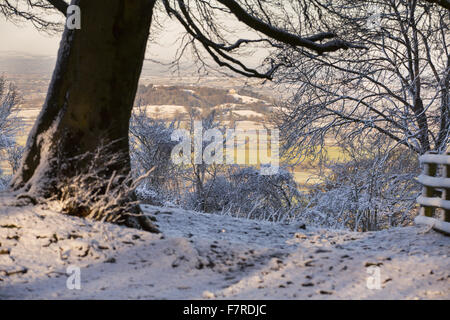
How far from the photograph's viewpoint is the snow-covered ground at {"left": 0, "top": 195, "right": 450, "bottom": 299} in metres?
4.36

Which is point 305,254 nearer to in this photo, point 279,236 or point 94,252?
point 279,236

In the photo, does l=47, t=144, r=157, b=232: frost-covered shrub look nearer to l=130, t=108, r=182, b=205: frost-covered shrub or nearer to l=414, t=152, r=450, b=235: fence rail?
l=414, t=152, r=450, b=235: fence rail

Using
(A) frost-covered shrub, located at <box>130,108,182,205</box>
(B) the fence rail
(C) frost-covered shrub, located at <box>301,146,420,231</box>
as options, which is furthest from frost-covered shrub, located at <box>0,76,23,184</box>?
(B) the fence rail

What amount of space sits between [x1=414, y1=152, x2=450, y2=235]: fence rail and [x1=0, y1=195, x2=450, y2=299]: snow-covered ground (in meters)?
0.68

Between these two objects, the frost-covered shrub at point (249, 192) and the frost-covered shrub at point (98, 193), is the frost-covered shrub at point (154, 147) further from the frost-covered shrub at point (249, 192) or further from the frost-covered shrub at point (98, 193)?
the frost-covered shrub at point (98, 193)

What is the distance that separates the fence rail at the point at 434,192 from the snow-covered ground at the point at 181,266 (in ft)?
2.23

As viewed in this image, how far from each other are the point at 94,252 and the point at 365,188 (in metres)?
10.4

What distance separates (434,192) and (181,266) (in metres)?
4.63

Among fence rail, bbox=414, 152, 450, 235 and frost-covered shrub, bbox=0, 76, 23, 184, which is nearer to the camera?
fence rail, bbox=414, 152, 450, 235

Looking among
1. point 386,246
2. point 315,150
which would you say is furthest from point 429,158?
point 315,150

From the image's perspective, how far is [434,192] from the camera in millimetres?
7648

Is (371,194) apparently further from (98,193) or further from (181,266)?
(181,266)
